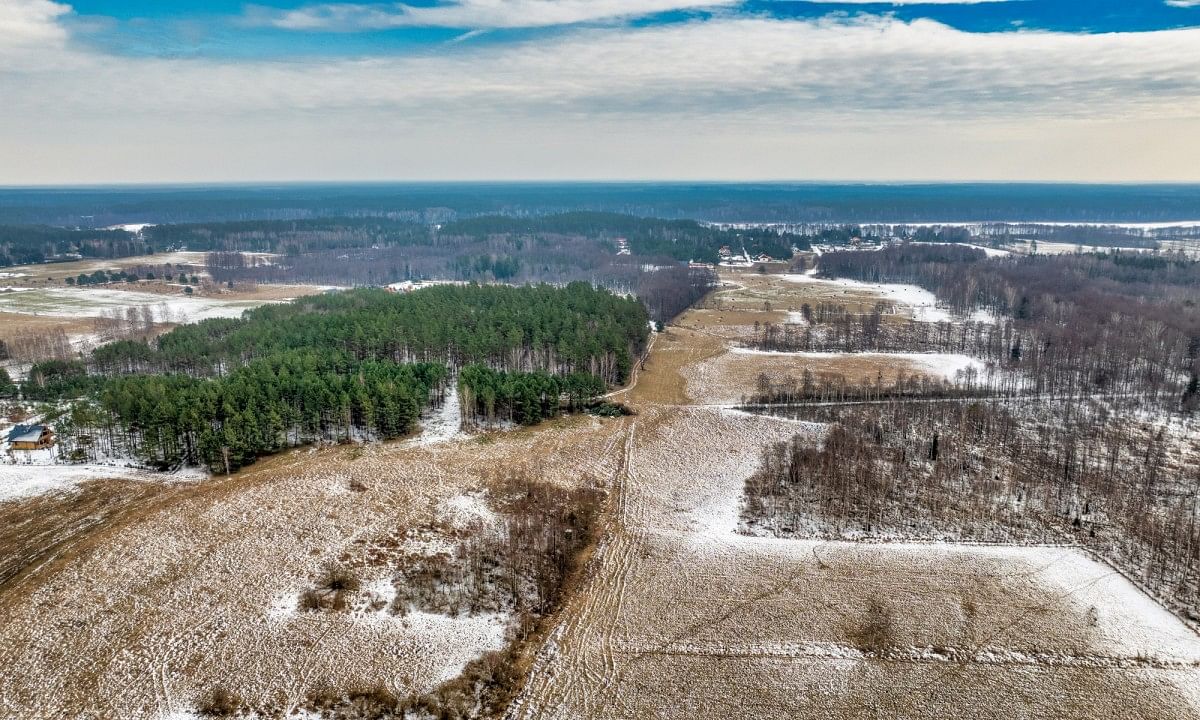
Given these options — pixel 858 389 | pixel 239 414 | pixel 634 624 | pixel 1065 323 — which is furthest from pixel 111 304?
pixel 1065 323

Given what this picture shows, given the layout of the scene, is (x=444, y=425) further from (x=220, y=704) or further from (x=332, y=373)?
(x=220, y=704)

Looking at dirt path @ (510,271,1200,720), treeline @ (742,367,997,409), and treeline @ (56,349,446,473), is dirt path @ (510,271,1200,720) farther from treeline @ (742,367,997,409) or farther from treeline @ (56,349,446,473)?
treeline @ (742,367,997,409)

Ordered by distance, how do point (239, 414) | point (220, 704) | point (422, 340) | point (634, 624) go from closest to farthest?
point (220, 704), point (634, 624), point (239, 414), point (422, 340)

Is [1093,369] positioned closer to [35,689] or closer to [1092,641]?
[1092,641]

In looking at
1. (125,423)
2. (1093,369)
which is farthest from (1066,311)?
(125,423)

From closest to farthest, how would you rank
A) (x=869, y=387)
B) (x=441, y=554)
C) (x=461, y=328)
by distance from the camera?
1. (x=441, y=554)
2. (x=869, y=387)
3. (x=461, y=328)

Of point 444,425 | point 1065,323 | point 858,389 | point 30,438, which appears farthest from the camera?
point 1065,323

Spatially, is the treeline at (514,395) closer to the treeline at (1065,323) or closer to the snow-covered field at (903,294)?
the treeline at (1065,323)
